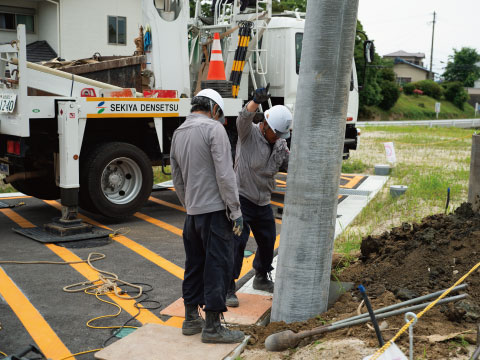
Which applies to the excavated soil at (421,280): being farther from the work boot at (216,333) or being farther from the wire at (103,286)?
the wire at (103,286)

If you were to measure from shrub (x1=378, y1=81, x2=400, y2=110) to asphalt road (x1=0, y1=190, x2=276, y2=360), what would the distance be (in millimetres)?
45256

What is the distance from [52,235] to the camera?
800cm

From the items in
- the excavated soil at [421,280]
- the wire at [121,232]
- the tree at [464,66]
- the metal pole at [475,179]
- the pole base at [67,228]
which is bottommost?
the wire at [121,232]

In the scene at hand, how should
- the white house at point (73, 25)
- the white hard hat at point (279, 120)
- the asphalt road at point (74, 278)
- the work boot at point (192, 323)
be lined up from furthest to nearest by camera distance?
the white house at point (73, 25)
the white hard hat at point (279, 120)
the asphalt road at point (74, 278)
the work boot at point (192, 323)

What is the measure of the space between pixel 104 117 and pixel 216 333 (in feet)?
15.3

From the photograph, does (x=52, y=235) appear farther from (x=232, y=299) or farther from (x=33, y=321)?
(x=232, y=299)

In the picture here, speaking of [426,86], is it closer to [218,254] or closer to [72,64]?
[72,64]

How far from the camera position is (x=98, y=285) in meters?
6.04

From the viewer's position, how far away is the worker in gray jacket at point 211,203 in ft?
14.5

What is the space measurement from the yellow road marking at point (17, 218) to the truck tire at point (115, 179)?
0.87 metres

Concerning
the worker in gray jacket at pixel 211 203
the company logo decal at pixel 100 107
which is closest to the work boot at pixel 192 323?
the worker in gray jacket at pixel 211 203

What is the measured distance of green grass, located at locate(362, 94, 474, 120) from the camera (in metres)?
51.5

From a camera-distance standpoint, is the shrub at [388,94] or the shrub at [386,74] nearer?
the shrub at [388,94]

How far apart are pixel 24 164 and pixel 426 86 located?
61.4 m
